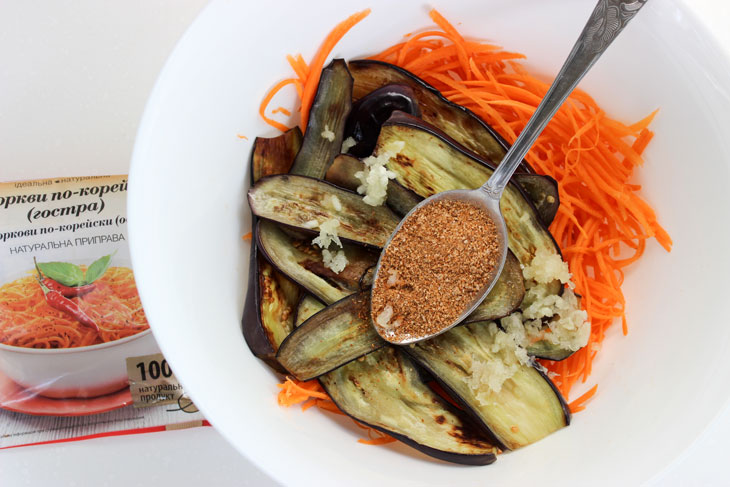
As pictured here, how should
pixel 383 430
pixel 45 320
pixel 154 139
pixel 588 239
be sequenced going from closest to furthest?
pixel 154 139 → pixel 383 430 → pixel 588 239 → pixel 45 320

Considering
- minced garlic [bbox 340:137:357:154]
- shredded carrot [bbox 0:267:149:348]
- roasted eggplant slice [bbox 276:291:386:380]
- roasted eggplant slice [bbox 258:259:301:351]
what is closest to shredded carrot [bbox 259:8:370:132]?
minced garlic [bbox 340:137:357:154]

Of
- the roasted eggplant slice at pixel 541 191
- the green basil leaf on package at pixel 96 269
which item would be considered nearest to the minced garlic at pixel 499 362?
the roasted eggplant slice at pixel 541 191

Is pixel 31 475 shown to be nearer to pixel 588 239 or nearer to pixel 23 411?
pixel 23 411

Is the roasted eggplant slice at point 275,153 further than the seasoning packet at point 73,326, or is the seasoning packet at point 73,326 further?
the seasoning packet at point 73,326

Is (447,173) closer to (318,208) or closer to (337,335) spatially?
(318,208)

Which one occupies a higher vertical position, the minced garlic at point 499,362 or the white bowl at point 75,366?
the minced garlic at point 499,362

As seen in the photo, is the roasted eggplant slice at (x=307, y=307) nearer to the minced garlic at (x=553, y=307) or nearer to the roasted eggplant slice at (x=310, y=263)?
the roasted eggplant slice at (x=310, y=263)

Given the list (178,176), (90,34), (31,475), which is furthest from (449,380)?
(90,34)
